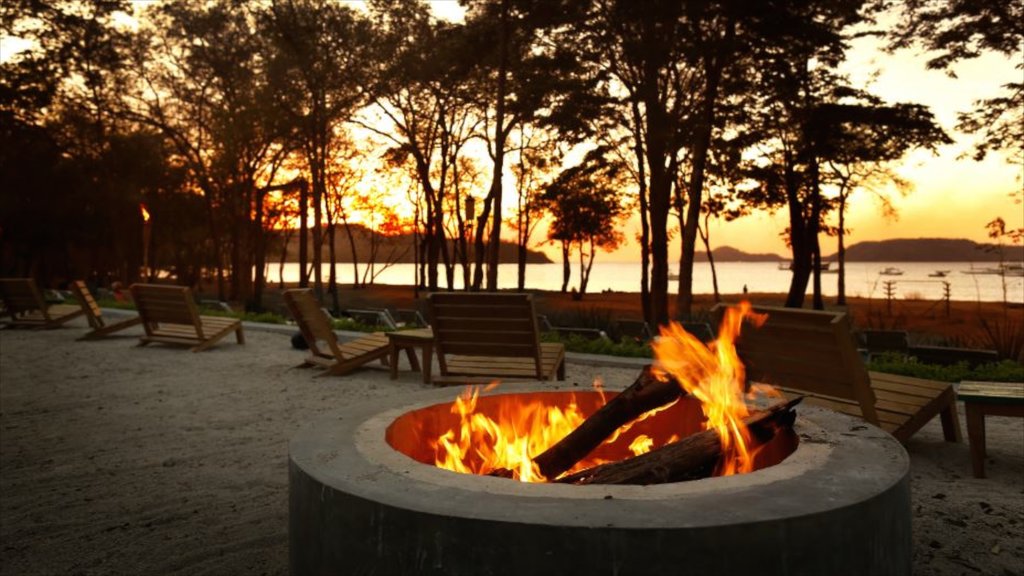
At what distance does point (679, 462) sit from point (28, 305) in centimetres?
1620

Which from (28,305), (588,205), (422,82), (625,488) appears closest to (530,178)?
(588,205)

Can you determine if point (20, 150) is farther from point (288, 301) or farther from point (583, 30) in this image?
point (288, 301)

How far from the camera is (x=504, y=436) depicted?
3.67 m

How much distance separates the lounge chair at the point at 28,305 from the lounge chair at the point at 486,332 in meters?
10.9

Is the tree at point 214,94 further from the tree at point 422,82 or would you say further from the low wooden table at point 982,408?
the low wooden table at point 982,408

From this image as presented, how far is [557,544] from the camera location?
195 centimetres

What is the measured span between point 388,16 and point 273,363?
19798 millimetres

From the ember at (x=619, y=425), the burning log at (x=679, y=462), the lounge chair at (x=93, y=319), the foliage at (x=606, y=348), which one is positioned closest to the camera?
the burning log at (x=679, y=462)

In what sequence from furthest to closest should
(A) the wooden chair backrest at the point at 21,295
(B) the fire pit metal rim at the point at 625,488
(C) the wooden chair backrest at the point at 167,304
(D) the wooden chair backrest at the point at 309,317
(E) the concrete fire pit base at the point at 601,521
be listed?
(A) the wooden chair backrest at the point at 21,295
(C) the wooden chair backrest at the point at 167,304
(D) the wooden chair backrest at the point at 309,317
(B) the fire pit metal rim at the point at 625,488
(E) the concrete fire pit base at the point at 601,521

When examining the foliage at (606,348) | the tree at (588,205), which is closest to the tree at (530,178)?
the tree at (588,205)

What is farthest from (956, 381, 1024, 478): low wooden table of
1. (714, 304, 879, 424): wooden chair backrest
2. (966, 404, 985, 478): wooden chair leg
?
(714, 304, 879, 424): wooden chair backrest

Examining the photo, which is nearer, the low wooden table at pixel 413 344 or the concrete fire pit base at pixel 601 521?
the concrete fire pit base at pixel 601 521

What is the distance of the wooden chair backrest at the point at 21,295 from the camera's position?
48.0 ft

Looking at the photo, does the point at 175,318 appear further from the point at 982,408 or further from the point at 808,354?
the point at 982,408
